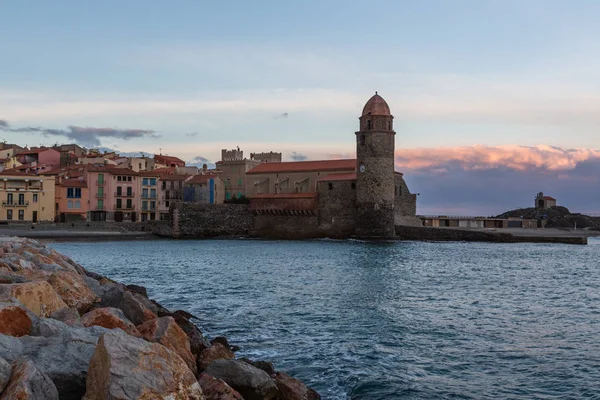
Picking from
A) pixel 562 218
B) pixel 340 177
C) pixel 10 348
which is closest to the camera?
pixel 10 348

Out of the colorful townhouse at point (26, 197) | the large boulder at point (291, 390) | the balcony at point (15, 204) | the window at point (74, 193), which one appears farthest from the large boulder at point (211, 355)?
the window at point (74, 193)

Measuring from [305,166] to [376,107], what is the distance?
10.2 m

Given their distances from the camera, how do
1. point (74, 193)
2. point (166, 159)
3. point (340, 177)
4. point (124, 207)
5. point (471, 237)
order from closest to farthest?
point (471, 237)
point (340, 177)
point (74, 193)
point (124, 207)
point (166, 159)

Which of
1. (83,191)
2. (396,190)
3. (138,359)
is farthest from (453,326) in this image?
(83,191)

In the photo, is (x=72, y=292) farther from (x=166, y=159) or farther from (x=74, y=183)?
(x=166, y=159)

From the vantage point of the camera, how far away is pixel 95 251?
121ft

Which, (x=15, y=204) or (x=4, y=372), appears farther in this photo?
(x=15, y=204)

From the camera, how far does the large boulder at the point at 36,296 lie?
6852 millimetres

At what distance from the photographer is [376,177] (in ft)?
160

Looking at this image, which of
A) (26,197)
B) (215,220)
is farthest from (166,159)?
(26,197)

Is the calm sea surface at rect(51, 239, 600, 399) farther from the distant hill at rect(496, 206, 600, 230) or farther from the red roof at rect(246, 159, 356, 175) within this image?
the distant hill at rect(496, 206, 600, 230)

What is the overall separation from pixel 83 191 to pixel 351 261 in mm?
34257

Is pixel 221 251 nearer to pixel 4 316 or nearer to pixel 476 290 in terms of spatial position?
pixel 476 290

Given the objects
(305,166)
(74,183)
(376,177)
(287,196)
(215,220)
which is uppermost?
(305,166)
